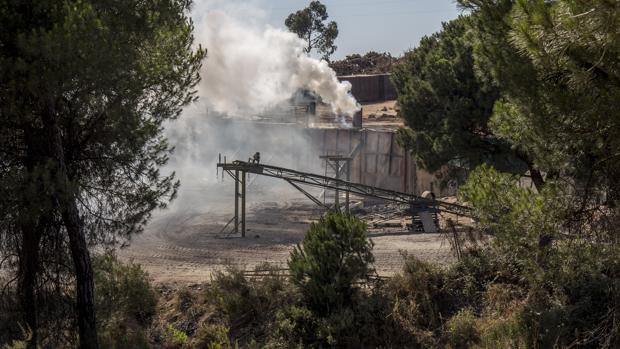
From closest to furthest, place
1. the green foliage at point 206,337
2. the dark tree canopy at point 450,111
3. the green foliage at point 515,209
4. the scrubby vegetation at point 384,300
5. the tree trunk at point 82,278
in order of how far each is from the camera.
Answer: the green foliage at point 515,209
the scrubby vegetation at point 384,300
the tree trunk at point 82,278
the green foliage at point 206,337
the dark tree canopy at point 450,111

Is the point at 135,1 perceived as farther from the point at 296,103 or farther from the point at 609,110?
the point at 296,103

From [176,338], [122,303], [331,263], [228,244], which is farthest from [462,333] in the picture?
[228,244]

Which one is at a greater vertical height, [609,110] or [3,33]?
[3,33]

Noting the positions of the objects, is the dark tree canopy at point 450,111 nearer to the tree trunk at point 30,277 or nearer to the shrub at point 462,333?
the shrub at point 462,333

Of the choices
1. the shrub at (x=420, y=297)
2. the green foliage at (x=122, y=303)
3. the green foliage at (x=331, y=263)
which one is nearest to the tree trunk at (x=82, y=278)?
the green foliage at (x=122, y=303)

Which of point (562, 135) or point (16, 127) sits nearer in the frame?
point (562, 135)

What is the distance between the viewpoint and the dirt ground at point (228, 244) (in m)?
20.7

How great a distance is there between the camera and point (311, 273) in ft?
47.4

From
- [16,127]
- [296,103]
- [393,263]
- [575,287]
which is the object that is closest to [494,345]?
[575,287]

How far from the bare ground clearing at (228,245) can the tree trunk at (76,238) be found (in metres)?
6.29

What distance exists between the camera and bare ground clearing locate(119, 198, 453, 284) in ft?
67.7

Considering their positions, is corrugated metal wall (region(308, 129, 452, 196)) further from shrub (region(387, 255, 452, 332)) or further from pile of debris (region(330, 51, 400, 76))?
pile of debris (region(330, 51, 400, 76))

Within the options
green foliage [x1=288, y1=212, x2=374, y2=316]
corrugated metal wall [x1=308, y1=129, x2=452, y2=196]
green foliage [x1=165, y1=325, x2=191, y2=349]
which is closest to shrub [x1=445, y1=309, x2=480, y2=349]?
green foliage [x1=288, y1=212, x2=374, y2=316]

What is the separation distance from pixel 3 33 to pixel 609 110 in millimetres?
8702
